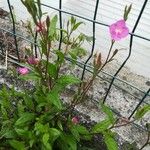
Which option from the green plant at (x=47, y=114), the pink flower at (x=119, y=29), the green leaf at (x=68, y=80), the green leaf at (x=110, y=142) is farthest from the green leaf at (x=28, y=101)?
the pink flower at (x=119, y=29)

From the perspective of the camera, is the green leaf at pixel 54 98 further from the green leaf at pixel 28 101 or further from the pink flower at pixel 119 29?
the pink flower at pixel 119 29

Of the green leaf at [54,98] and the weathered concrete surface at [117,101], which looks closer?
the green leaf at [54,98]

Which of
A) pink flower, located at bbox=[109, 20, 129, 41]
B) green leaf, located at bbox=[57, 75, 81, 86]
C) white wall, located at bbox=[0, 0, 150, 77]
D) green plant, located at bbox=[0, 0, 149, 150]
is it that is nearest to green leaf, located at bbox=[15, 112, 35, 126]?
green plant, located at bbox=[0, 0, 149, 150]

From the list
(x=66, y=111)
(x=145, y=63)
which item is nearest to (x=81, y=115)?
(x=66, y=111)

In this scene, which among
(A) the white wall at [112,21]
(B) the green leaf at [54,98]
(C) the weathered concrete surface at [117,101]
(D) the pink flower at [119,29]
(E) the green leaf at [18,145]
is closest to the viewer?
(D) the pink flower at [119,29]

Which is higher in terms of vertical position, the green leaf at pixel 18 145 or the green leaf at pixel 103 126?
the green leaf at pixel 103 126

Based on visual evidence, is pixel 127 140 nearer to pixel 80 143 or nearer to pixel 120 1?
pixel 80 143

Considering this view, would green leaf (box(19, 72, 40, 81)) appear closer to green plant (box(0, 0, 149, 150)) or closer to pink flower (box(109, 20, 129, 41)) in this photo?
green plant (box(0, 0, 149, 150))

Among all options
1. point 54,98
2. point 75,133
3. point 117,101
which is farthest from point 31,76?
point 117,101
